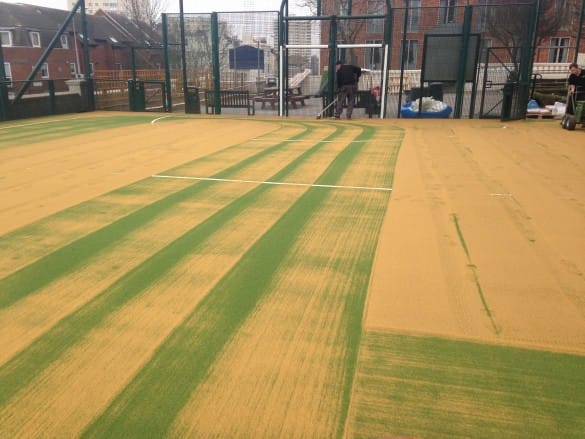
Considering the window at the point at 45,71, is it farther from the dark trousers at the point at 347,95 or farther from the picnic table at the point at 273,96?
the dark trousers at the point at 347,95

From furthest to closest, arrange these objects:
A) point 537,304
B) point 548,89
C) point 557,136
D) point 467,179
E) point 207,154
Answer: point 548,89, point 557,136, point 207,154, point 467,179, point 537,304

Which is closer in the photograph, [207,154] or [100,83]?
[207,154]

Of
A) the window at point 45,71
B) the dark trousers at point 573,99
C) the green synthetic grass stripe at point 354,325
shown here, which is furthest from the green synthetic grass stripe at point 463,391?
the window at point 45,71

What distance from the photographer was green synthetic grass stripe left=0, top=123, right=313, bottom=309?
4074mm

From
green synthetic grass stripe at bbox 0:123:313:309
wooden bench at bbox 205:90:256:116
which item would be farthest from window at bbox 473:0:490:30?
green synthetic grass stripe at bbox 0:123:313:309

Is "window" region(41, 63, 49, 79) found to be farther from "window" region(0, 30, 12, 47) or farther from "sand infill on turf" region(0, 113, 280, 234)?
"sand infill on turf" region(0, 113, 280, 234)

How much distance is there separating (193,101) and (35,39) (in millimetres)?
38632

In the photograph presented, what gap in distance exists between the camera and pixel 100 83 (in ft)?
69.6

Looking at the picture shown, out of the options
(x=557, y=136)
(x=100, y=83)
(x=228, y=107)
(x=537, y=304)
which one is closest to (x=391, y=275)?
(x=537, y=304)

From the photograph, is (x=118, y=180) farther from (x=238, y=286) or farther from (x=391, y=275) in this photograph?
(x=391, y=275)

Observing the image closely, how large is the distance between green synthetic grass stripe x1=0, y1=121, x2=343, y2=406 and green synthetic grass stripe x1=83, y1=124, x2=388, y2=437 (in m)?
0.60

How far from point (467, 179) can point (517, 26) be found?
70.3ft

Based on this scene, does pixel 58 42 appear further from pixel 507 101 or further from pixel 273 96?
pixel 507 101

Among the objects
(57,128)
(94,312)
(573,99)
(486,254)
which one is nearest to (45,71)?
(57,128)
